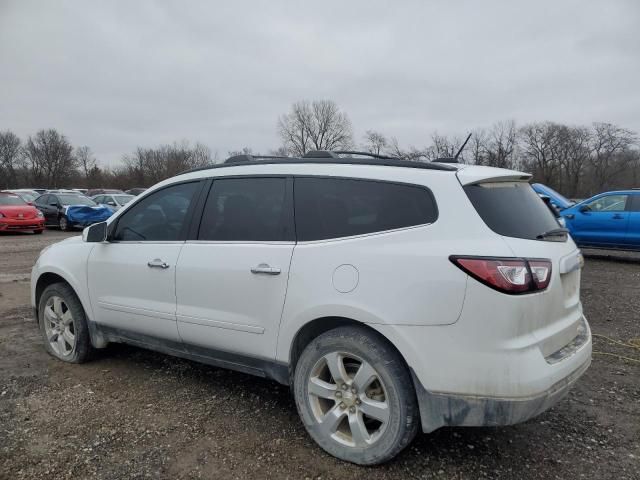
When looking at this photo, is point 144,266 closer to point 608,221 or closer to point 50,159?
point 608,221

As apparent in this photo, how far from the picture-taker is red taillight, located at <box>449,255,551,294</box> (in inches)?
88.6

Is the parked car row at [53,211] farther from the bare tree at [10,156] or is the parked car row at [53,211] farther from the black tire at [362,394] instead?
the bare tree at [10,156]

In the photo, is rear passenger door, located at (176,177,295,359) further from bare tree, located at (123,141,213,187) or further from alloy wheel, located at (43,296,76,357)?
bare tree, located at (123,141,213,187)

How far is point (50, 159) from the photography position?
77688 millimetres

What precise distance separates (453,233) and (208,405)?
2189 millimetres

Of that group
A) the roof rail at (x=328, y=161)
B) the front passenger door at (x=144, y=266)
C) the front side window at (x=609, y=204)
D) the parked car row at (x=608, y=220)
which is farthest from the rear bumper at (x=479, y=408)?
the front side window at (x=609, y=204)

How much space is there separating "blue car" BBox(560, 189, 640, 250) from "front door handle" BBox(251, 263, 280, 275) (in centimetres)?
1010

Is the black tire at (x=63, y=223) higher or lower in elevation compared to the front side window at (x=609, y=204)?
lower

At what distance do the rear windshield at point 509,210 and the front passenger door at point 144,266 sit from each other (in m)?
2.06

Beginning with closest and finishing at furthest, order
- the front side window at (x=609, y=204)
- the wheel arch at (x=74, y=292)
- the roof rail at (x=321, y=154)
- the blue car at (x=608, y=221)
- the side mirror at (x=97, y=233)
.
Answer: the roof rail at (x=321, y=154)
the side mirror at (x=97, y=233)
the wheel arch at (x=74, y=292)
the blue car at (x=608, y=221)
the front side window at (x=609, y=204)

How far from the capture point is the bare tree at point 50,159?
7644cm

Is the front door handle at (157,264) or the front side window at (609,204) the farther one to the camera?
the front side window at (609,204)

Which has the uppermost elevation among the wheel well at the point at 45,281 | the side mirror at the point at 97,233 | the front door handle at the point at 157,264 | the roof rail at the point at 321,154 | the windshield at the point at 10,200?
the roof rail at the point at 321,154

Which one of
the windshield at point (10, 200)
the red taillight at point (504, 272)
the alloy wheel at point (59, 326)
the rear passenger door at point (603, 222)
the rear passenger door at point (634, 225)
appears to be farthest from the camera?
the windshield at point (10, 200)
